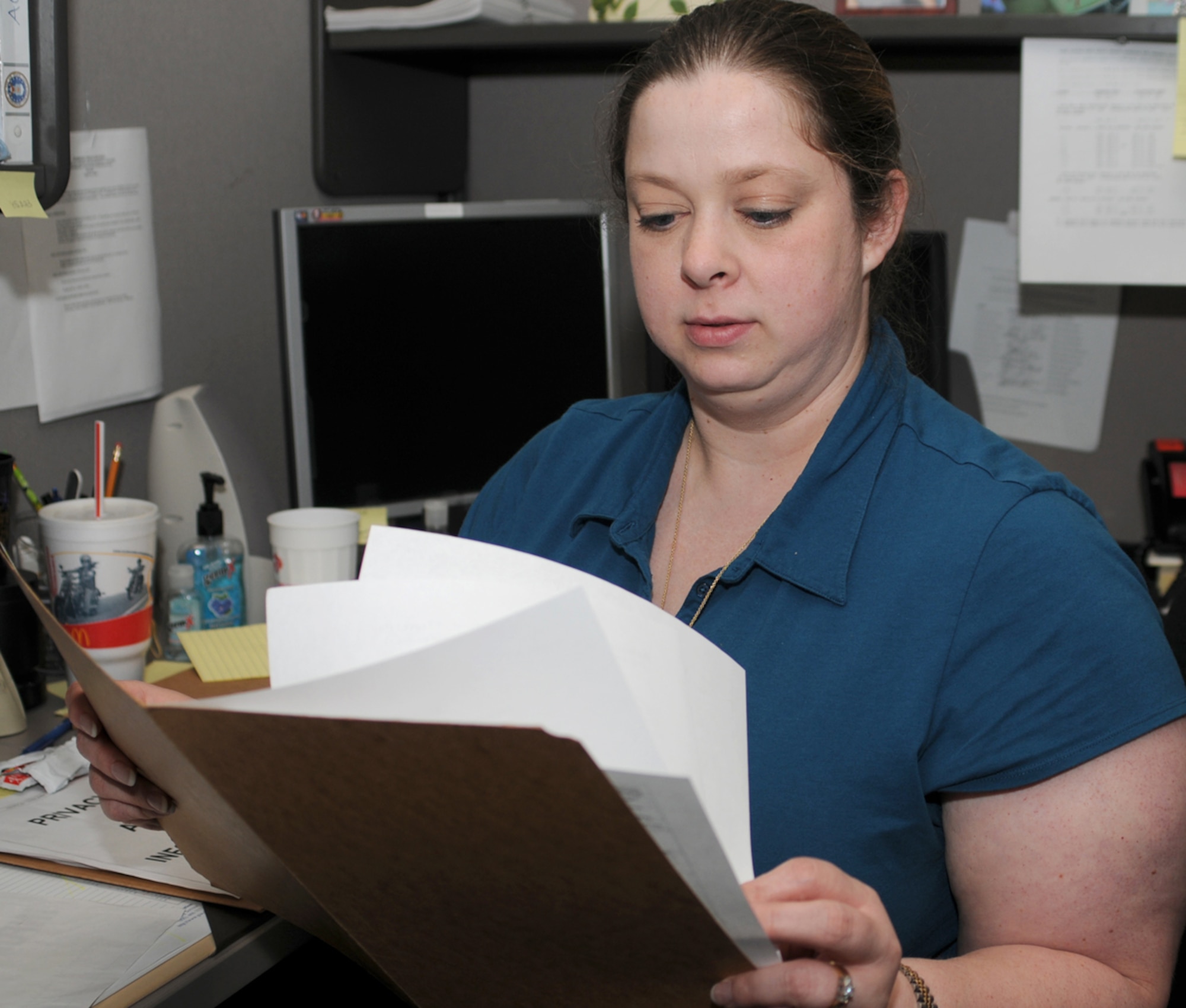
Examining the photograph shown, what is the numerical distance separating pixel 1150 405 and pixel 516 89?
994 millimetres

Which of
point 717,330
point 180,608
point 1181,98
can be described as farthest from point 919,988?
point 1181,98

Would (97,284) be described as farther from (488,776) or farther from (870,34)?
(488,776)

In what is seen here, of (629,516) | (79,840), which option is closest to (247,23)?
(629,516)

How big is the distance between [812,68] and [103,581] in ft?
2.47

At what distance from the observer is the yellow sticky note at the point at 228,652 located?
1.11 meters

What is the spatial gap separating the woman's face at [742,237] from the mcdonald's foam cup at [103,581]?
1.84 feet

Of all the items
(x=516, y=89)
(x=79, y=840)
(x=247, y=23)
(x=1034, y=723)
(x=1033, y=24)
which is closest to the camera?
(x=1034, y=723)

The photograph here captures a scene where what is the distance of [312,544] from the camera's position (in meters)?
1.19

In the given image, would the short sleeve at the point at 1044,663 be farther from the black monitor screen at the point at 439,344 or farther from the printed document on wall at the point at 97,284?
the printed document on wall at the point at 97,284

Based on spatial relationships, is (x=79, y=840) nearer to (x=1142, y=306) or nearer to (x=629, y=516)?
(x=629, y=516)

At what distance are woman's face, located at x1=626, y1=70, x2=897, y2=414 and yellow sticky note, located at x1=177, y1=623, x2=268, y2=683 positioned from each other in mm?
530

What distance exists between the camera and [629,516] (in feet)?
3.00

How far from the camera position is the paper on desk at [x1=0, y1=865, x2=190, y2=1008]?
26.8 inches

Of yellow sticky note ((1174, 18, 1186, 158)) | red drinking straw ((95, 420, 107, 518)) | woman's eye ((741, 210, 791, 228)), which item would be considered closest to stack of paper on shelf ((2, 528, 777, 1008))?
woman's eye ((741, 210, 791, 228))
